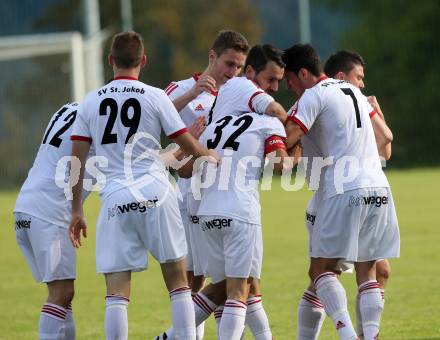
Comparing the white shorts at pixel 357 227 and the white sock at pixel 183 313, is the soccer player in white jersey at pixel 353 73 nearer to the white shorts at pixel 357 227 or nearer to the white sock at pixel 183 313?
the white shorts at pixel 357 227

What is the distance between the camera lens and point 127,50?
7.08 meters

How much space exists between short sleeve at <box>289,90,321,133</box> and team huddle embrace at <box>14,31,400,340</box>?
1cm

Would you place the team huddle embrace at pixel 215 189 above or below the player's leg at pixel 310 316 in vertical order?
above

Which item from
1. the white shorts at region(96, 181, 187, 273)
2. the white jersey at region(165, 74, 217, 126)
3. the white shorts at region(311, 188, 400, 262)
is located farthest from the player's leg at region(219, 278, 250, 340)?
the white jersey at region(165, 74, 217, 126)

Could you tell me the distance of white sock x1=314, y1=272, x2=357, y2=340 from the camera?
7.55 metres

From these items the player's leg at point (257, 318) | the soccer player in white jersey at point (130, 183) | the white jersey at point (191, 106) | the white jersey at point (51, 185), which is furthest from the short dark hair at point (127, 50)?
the player's leg at point (257, 318)

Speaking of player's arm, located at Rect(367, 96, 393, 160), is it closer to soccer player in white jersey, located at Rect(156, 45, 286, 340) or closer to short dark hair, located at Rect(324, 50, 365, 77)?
short dark hair, located at Rect(324, 50, 365, 77)

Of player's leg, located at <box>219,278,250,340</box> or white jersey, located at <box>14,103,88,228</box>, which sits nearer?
player's leg, located at <box>219,278,250,340</box>

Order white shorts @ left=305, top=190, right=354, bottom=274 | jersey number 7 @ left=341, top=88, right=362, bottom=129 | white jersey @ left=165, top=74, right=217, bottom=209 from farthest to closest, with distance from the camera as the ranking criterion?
white jersey @ left=165, top=74, right=217, bottom=209, white shorts @ left=305, top=190, right=354, bottom=274, jersey number 7 @ left=341, top=88, right=362, bottom=129

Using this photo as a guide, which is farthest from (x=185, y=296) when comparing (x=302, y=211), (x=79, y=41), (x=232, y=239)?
(x=79, y=41)

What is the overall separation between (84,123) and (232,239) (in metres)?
1.31

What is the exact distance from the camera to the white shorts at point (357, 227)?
25.2ft

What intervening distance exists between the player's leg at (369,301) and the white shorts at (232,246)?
0.86m

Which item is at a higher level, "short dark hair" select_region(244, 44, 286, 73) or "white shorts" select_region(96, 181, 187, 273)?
"short dark hair" select_region(244, 44, 286, 73)
